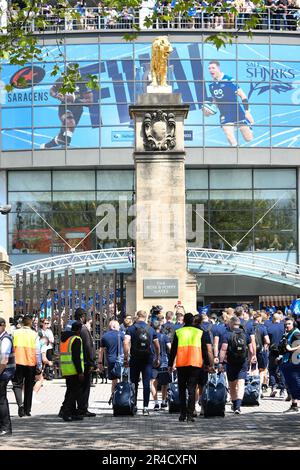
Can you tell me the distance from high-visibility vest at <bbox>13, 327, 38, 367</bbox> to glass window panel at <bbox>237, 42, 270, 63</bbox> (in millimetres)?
37241

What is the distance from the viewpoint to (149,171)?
32.6 metres

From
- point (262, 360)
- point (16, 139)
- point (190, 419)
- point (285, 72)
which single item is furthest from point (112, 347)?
point (285, 72)

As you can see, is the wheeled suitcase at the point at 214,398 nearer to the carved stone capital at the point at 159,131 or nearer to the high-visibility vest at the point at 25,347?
the high-visibility vest at the point at 25,347

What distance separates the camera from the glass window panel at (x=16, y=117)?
55188mm

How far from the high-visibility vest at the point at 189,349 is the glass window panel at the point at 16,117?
37.9m

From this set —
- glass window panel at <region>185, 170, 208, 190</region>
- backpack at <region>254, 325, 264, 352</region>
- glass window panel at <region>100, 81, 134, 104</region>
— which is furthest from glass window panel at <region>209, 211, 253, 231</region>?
backpack at <region>254, 325, 264, 352</region>

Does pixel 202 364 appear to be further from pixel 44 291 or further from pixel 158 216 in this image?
pixel 158 216

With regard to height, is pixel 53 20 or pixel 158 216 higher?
pixel 53 20

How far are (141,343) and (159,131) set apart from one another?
45.1ft

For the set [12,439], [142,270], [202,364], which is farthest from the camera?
[142,270]

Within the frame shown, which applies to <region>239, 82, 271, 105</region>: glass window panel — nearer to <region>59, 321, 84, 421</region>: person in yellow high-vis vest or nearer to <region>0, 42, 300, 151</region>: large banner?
<region>0, 42, 300, 151</region>: large banner

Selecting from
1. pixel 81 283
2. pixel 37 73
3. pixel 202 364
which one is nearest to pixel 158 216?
pixel 81 283

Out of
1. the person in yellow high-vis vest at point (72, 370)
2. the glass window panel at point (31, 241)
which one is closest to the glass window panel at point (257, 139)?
the glass window panel at point (31, 241)

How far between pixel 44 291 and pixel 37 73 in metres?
27.5
